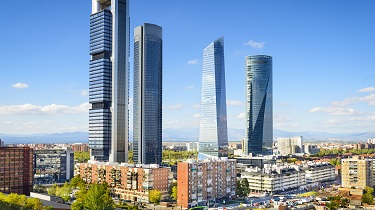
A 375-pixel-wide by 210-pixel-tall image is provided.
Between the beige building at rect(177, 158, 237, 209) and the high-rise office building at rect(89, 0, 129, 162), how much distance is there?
25.5 m

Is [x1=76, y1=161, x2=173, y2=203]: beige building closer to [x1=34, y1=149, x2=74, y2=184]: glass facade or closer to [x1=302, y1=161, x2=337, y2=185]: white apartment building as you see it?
[x1=34, y1=149, x2=74, y2=184]: glass facade

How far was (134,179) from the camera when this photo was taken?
54188mm

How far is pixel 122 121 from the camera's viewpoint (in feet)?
245

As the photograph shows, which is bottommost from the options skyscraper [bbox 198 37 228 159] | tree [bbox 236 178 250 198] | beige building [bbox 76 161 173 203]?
tree [bbox 236 178 250 198]

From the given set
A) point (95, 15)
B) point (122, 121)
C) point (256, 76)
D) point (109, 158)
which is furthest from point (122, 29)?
point (256, 76)

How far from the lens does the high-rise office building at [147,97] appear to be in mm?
91250

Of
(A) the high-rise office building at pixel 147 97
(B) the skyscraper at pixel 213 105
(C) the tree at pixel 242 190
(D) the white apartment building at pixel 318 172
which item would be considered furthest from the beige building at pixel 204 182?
(B) the skyscraper at pixel 213 105

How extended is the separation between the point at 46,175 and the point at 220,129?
42.1 metres

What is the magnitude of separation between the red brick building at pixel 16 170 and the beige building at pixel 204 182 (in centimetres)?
1954

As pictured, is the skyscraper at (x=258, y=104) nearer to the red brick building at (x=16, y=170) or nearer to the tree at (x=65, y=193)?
the tree at (x=65, y=193)

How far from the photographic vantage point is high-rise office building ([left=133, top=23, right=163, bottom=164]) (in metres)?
91.2

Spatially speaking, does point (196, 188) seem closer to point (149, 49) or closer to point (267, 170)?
point (267, 170)

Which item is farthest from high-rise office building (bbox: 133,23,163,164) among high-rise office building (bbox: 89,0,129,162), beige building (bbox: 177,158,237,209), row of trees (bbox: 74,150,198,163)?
beige building (bbox: 177,158,237,209)

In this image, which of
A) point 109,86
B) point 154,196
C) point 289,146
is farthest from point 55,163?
point 289,146
